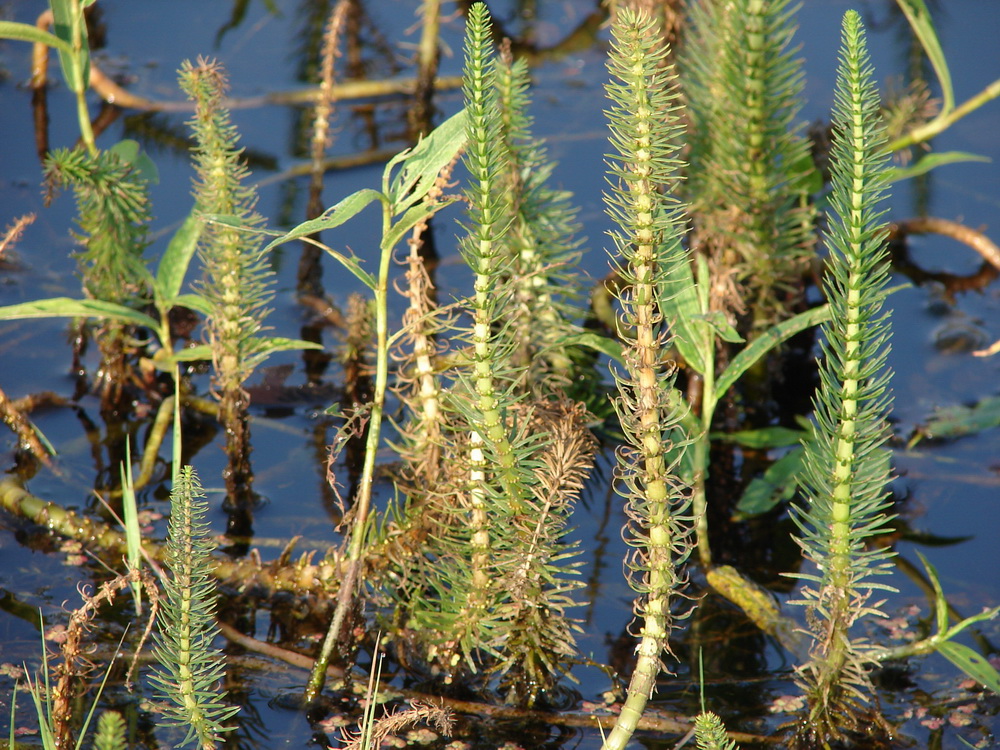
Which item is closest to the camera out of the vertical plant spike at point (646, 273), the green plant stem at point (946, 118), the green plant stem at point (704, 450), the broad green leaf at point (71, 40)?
the vertical plant spike at point (646, 273)

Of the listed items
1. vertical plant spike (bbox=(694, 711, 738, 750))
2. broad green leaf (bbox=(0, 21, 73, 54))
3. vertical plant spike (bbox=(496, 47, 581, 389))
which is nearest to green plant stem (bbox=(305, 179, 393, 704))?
vertical plant spike (bbox=(496, 47, 581, 389))

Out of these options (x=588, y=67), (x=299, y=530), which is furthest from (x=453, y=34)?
(x=299, y=530)

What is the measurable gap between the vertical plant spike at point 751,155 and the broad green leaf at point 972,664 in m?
1.43

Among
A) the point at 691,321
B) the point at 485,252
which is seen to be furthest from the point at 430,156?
the point at 691,321

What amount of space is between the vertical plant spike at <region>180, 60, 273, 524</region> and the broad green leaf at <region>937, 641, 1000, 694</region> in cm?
187

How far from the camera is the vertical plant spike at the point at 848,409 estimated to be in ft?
6.54

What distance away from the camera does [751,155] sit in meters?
3.67

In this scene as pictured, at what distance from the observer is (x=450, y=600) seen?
248 cm

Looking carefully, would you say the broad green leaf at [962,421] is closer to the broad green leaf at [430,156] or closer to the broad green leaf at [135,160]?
the broad green leaf at [430,156]

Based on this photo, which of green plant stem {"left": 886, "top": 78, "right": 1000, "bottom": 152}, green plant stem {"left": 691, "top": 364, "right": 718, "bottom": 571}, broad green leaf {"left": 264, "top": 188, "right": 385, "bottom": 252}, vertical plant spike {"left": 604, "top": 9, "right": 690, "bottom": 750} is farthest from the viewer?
green plant stem {"left": 886, "top": 78, "right": 1000, "bottom": 152}

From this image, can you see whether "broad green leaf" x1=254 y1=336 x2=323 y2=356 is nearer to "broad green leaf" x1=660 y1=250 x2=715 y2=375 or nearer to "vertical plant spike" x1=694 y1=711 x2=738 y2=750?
"broad green leaf" x1=660 y1=250 x2=715 y2=375

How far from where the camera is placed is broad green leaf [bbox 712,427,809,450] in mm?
3508

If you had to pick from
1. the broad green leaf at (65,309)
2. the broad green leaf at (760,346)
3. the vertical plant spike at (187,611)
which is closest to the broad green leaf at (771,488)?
the broad green leaf at (760,346)

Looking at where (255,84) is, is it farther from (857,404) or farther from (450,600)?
(857,404)
